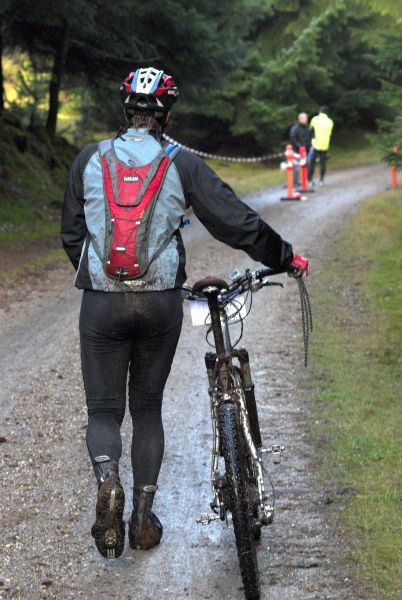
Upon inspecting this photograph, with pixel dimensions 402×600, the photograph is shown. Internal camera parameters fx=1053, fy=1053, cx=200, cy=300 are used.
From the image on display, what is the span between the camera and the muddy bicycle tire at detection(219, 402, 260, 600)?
4.43 metres

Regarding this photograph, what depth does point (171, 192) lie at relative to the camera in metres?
4.73

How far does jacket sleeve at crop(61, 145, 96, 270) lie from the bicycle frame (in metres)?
0.65

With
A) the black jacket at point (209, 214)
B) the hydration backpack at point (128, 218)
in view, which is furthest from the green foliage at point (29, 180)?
the hydration backpack at point (128, 218)

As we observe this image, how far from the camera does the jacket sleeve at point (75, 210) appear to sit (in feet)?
15.8

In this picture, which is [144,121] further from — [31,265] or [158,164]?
[31,265]

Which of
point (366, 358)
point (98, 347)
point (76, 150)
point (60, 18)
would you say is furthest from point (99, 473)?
point (76, 150)

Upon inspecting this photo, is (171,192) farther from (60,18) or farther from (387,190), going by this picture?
(387,190)

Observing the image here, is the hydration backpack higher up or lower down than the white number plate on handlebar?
higher up

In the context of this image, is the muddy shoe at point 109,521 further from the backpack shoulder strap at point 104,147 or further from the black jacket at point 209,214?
the backpack shoulder strap at point 104,147

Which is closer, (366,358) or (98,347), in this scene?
(98,347)

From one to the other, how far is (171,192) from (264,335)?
6093 mm

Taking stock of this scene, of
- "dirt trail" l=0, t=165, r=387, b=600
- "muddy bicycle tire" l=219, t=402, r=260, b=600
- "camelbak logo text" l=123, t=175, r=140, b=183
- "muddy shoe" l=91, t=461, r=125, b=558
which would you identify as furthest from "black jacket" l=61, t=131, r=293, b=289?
"dirt trail" l=0, t=165, r=387, b=600

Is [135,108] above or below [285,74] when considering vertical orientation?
above

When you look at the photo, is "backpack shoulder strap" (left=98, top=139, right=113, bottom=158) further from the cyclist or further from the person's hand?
the person's hand
